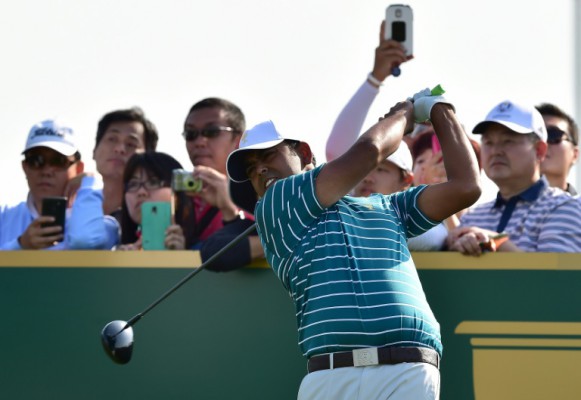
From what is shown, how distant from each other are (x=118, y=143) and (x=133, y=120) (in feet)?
0.55

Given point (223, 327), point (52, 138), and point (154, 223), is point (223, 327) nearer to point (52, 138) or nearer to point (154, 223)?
point (154, 223)

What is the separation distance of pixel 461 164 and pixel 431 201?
176 millimetres

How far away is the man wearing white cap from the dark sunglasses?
2.34 m

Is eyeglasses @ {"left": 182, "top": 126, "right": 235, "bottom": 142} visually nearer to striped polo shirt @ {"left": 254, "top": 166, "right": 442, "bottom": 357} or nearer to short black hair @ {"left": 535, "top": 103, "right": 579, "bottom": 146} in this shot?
short black hair @ {"left": 535, "top": 103, "right": 579, "bottom": 146}

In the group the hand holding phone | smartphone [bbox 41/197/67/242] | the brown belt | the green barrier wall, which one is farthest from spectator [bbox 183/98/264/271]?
the brown belt

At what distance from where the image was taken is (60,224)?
6031 millimetres

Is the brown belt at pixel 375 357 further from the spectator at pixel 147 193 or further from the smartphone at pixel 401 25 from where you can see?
the smartphone at pixel 401 25

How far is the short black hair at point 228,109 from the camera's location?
21.4 feet

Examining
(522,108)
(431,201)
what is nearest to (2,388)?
(431,201)

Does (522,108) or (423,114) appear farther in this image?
(522,108)

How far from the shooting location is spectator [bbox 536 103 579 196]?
6.55 metres

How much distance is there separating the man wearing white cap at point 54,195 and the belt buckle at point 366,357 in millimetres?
2121

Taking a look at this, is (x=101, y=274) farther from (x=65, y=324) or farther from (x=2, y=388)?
(x=2, y=388)

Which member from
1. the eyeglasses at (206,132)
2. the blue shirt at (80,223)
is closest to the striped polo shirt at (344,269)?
the blue shirt at (80,223)
